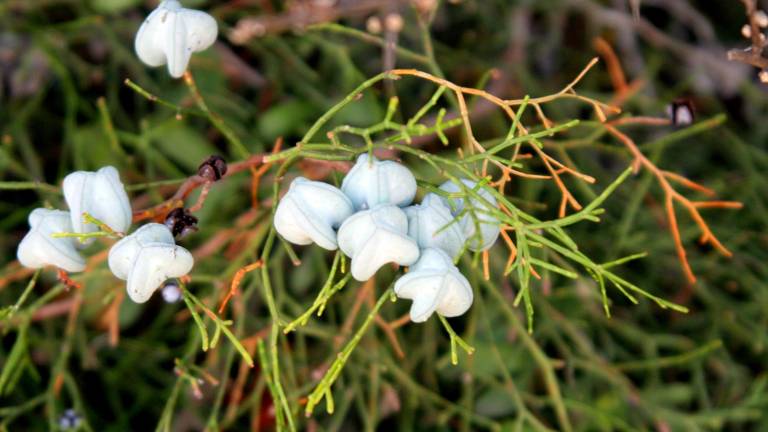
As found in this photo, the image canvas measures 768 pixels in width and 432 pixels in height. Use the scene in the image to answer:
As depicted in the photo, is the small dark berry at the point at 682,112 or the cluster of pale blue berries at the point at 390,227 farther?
the small dark berry at the point at 682,112

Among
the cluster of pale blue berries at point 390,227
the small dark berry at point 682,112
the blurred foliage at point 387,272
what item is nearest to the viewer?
the cluster of pale blue berries at point 390,227

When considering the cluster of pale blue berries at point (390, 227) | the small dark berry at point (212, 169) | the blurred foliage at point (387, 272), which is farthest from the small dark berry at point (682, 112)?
the small dark berry at point (212, 169)

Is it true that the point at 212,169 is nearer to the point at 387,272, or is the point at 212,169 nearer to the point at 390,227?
the point at 390,227

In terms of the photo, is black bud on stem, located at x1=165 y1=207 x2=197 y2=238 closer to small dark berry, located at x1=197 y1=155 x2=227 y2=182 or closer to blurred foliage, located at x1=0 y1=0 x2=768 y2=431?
small dark berry, located at x1=197 y1=155 x2=227 y2=182

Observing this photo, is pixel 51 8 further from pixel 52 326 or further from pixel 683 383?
pixel 683 383

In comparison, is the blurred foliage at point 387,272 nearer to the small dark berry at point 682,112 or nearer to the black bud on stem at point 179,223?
the small dark berry at point 682,112

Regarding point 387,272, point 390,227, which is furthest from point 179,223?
point 387,272
